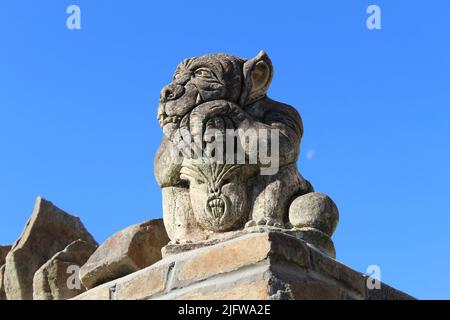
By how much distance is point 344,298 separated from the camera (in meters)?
5.29

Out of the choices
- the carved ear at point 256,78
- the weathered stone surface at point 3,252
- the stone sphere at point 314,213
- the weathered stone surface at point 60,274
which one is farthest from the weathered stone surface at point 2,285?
the stone sphere at point 314,213

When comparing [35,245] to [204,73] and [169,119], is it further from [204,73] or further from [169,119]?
[204,73]

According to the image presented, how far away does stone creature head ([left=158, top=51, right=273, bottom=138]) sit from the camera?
6.07 m

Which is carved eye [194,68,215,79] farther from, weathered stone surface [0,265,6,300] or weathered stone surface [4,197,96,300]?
weathered stone surface [0,265,6,300]

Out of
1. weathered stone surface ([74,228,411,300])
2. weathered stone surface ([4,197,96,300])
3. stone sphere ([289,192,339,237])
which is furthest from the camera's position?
weathered stone surface ([4,197,96,300])

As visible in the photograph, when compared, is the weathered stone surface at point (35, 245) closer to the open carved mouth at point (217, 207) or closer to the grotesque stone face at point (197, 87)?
the grotesque stone face at point (197, 87)

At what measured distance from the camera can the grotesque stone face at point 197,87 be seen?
606 cm

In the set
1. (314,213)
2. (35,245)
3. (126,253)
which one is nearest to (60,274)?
(35,245)

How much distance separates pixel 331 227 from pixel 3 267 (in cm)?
338

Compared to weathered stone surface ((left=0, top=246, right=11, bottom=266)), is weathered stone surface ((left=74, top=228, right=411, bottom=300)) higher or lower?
lower

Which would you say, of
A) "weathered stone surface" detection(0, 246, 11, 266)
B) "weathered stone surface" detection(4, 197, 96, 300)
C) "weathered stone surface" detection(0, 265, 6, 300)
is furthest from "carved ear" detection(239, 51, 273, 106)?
"weathered stone surface" detection(0, 246, 11, 266)

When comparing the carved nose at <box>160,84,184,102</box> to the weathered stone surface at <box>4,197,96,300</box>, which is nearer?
the carved nose at <box>160,84,184,102</box>
